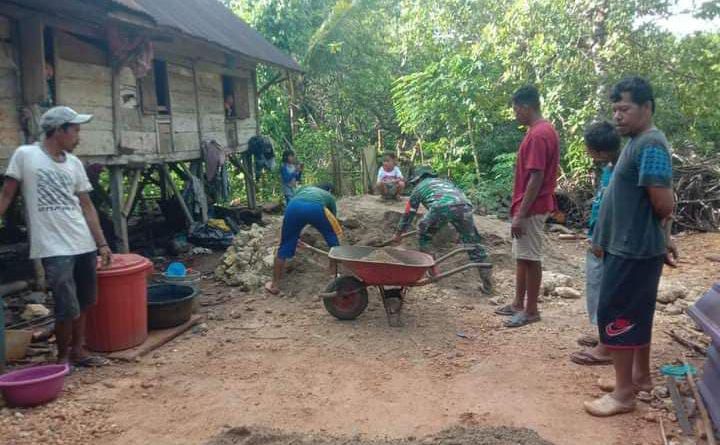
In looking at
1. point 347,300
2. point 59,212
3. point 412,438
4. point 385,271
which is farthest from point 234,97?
point 412,438

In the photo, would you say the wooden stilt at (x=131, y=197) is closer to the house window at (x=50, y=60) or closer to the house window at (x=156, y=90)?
the house window at (x=156, y=90)

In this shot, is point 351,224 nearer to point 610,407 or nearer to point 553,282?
point 553,282

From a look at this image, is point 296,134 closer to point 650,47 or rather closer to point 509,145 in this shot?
point 509,145

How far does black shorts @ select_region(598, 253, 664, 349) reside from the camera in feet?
9.70

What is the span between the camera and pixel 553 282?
6.09m

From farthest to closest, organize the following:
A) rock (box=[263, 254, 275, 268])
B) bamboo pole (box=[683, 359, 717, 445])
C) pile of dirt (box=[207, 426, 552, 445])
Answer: rock (box=[263, 254, 275, 268])
pile of dirt (box=[207, 426, 552, 445])
bamboo pole (box=[683, 359, 717, 445])

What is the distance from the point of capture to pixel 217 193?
11219 millimetres

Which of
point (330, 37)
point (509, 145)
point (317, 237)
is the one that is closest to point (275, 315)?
point (317, 237)

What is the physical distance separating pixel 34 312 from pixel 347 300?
3.26 m

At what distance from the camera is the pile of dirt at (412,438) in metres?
2.80

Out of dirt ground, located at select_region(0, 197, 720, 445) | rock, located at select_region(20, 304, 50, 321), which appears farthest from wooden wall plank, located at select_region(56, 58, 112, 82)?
dirt ground, located at select_region(0, 197, 720, 445)

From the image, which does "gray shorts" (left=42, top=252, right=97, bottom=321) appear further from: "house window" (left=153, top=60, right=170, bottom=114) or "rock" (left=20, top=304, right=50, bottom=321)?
"house window" (left=153, top=60, right=170, bottom=114)

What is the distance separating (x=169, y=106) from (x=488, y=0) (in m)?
7.93

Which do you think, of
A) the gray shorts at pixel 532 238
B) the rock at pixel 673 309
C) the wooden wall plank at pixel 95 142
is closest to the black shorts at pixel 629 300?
the gray shorts at pixel 532 238
